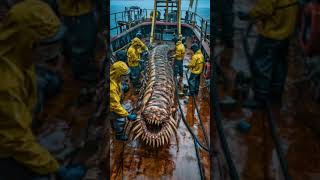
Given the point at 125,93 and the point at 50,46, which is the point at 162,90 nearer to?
the point at 125,93

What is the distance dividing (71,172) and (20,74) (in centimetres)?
74

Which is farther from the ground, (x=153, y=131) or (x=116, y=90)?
(x=116, y=90)

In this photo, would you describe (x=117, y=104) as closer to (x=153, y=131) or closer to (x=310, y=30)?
(x=153, y=131)

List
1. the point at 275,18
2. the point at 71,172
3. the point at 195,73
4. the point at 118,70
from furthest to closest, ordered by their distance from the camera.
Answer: the point at 195,73 → the point at 118,70 → the point at 71,172 → the point at 275,18

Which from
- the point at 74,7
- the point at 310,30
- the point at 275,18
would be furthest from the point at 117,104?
the point at 310,30

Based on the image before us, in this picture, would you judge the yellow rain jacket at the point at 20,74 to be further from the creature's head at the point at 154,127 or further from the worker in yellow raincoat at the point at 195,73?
the worker in yellow raincoat at the point at 195,73

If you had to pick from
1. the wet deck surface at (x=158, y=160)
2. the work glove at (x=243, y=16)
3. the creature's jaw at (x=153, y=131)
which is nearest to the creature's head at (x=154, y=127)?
the creature's jaw at (x=153, y=131)

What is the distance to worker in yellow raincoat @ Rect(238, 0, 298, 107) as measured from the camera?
1948 mm

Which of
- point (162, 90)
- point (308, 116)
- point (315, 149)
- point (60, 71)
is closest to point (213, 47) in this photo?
point (308, 116)

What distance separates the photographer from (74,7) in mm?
2115

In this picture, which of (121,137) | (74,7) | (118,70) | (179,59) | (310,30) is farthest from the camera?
(179,59)

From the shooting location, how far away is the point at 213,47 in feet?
7.22

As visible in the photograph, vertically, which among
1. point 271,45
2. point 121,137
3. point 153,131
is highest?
point 271,45

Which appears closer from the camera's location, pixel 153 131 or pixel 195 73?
pixel 153 131
